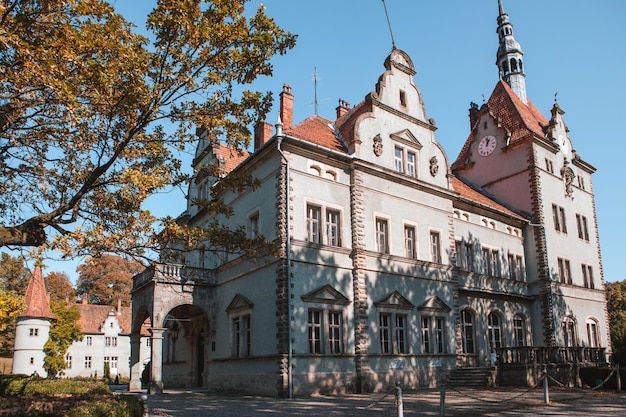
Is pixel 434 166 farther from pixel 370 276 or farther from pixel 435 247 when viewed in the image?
pixel 370 276

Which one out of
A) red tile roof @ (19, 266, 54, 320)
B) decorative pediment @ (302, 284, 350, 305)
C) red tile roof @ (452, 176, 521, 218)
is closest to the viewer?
decorative pediment @ (302, 284, 350, 305)

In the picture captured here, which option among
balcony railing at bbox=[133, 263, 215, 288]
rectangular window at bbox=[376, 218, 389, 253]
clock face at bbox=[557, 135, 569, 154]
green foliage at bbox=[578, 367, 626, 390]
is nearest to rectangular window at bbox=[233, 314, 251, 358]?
balcony railing at bbox=[133, 263, 215, 288]

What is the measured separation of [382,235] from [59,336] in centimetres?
3511

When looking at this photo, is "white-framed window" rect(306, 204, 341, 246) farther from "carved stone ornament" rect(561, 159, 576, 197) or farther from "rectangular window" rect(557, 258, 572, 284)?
"carved stone ornament" rect(561, 159, 576, 197)

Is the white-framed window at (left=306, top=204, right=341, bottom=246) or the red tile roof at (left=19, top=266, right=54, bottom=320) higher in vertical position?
the white-framed window at (left=306, top=204, right=341, bottom=246)

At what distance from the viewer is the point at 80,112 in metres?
10.7

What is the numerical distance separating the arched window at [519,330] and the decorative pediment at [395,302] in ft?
35.5

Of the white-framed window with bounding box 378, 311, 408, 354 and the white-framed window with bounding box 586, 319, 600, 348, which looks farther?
the white-framed window with bounding box 586, 319, 600, 348

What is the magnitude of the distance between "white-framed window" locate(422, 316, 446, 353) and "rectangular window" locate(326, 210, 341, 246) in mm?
6006

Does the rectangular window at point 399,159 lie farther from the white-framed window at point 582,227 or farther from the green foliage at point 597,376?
the white-framed window at point 582,227

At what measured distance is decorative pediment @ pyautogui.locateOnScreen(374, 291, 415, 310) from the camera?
2318cm

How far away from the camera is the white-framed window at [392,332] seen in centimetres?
2312

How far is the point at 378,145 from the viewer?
24953 mm

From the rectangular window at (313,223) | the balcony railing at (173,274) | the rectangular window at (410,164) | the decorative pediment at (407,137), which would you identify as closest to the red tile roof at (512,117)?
the decorative pediment at (407,137)
